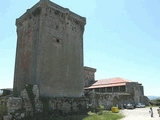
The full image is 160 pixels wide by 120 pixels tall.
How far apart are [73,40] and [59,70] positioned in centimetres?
461

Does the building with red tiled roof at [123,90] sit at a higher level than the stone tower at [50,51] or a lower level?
lower

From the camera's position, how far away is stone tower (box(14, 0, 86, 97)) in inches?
711

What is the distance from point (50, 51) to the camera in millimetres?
18828

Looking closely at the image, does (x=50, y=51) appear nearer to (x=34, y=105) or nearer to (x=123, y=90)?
(x=34, y=105)

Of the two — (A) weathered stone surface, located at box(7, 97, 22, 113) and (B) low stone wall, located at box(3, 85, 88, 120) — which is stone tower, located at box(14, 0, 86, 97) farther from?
(A) weathered stone surface, located at box(7, 97, 22, 113)

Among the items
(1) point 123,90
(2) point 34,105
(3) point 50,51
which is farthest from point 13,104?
(1) point 123,90

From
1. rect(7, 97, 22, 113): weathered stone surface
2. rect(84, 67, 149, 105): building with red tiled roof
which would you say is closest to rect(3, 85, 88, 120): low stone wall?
rect(7, 97, 22, 113): weathered stone surface

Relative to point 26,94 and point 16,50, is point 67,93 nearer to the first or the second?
point 26,94

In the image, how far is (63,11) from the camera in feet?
68.0

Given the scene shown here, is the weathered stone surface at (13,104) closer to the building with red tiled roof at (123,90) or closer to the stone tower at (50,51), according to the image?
the stone tower at (50,51)

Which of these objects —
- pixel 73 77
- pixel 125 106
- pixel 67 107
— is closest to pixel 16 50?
pixel 73 77

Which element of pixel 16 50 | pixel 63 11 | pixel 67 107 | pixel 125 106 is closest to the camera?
pixel 67 107

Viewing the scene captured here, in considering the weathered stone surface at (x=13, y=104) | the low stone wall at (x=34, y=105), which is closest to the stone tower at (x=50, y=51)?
the low stone wall at (x=34, y=105)

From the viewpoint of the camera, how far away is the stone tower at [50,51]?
1805 cm
